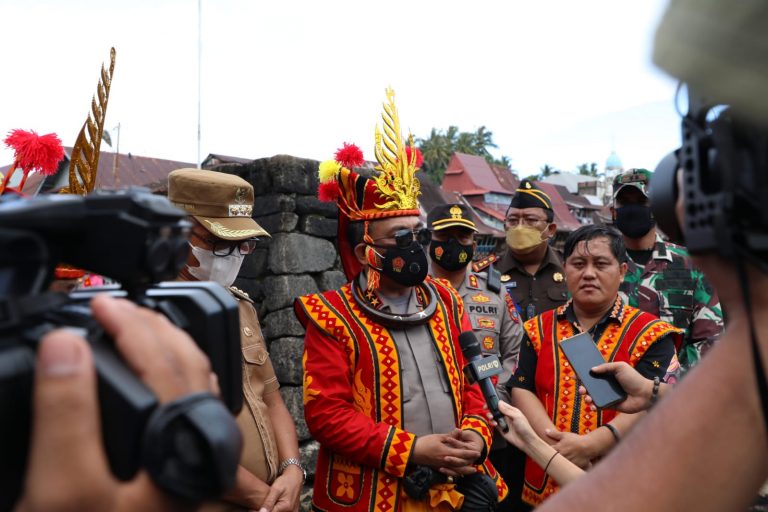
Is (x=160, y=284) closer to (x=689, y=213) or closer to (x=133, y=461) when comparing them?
(x=133, y=461)

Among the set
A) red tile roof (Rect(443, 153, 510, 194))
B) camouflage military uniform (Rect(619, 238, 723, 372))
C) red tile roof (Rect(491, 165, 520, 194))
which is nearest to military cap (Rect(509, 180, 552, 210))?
camouflage military uniform (Rect(619, 238, 723, 372))

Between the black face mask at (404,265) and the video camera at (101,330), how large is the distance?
220 cm

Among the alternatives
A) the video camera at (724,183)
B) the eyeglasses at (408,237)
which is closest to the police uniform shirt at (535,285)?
the eyeglasses at (408,237)

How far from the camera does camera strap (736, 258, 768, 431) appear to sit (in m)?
Result: 0.92

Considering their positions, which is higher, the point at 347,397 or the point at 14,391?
the point at 14,391

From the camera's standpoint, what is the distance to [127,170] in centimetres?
2391

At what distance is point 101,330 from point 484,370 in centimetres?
203

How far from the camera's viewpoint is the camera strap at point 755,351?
922 mm

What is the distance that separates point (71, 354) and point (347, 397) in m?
2.29

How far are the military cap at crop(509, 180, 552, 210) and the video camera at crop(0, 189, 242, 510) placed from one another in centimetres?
435

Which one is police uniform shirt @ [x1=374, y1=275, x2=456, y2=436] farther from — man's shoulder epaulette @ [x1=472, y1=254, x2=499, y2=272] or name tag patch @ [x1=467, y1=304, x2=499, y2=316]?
man's shoulder epaulette @ [x1=472, y1=254, x2=499, y2=272]

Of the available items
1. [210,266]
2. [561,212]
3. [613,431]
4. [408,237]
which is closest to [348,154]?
[408,237]

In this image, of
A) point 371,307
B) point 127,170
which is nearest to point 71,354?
point 371,307

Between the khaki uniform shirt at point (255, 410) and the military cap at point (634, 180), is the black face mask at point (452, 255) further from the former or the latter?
the khaki uniform shirt at point (255, 410)
